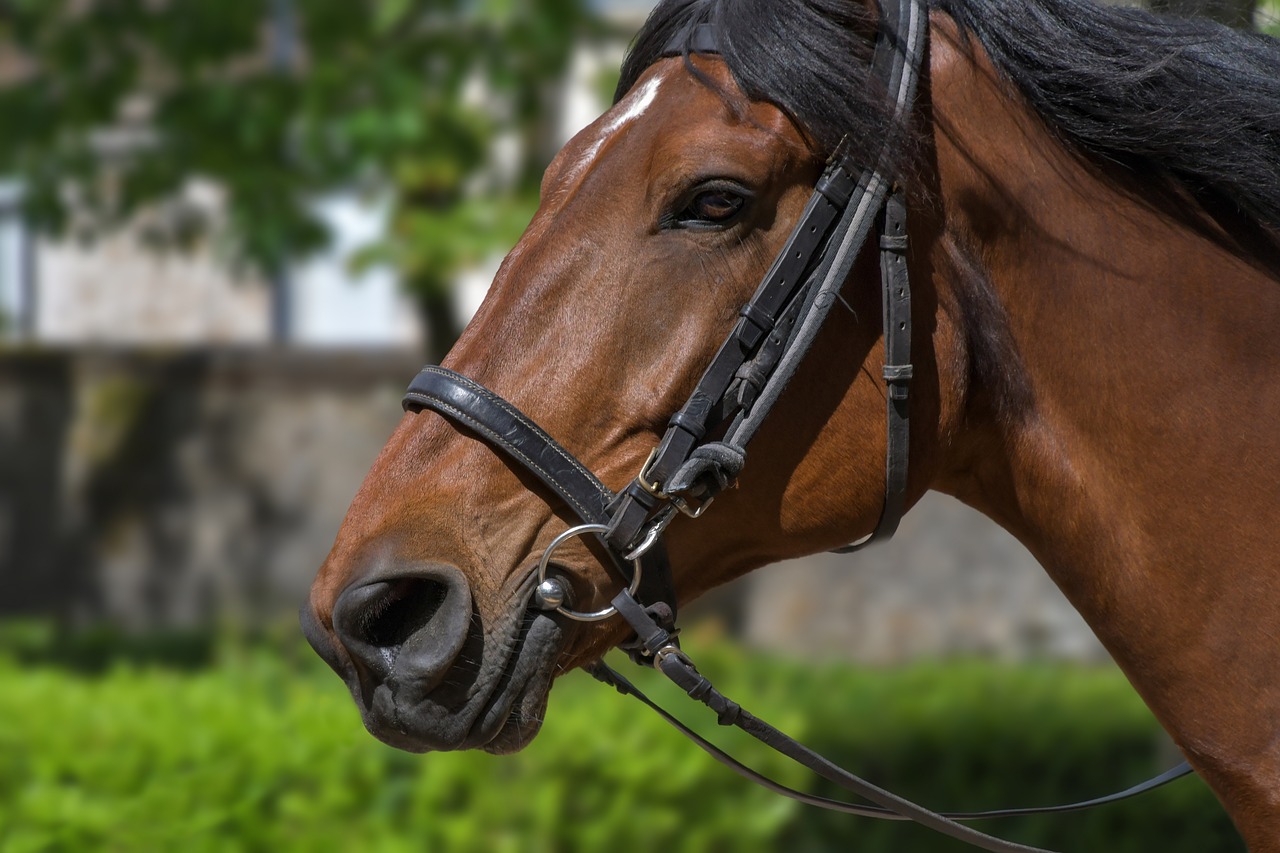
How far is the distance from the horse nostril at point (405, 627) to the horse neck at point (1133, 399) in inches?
30.2

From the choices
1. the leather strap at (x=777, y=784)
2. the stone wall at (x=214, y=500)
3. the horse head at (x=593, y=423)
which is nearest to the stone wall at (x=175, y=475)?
the stone wall at (x=214, y=500)

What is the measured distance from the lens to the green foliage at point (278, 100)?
18.1 feet

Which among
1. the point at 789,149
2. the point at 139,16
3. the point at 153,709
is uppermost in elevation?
the point at 789,149

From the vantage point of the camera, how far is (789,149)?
6.17ft

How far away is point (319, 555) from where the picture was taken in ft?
27.7

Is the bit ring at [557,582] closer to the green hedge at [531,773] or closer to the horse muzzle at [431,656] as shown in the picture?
the horse muzzle at [431,656]

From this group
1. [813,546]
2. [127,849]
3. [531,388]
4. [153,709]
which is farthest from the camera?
[153,709]

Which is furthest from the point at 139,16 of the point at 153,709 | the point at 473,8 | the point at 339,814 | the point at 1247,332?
the point at 1247,332

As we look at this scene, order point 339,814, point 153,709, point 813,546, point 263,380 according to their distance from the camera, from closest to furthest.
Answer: point 813,546, point 339,814, point 153,709, point 263,380

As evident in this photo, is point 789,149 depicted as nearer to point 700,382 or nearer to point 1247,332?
point 700,382

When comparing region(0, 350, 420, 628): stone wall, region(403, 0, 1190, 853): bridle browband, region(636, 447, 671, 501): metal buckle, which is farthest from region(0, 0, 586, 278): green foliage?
region(636, 447, 671, 501): metal buckle

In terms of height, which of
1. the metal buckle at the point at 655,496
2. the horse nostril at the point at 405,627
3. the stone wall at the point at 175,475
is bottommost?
the stone wall at the point at 175,475

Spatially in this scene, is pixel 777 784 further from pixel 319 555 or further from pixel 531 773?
pixel 319 555

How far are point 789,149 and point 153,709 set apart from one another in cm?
305
